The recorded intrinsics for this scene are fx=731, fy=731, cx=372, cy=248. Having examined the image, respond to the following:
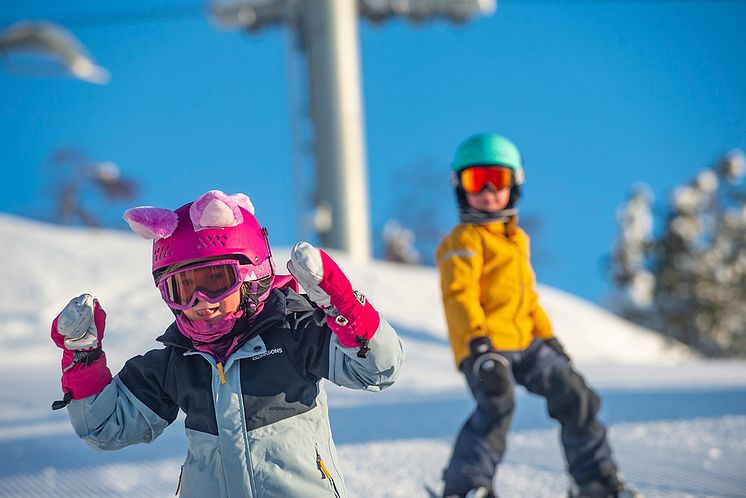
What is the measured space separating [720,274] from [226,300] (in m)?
25.5

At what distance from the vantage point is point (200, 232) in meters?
1.90

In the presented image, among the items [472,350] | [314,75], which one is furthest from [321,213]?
[472,350]

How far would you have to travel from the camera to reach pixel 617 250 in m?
28.9

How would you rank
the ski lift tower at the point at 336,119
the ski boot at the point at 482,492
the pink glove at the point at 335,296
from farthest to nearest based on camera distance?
1. the ski lift tower at the point at 336,119
2. the ski boot at the point at 482,492
3. the pink glove at the point at 335,296

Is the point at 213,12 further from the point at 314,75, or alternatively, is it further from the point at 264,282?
the point at 264,282

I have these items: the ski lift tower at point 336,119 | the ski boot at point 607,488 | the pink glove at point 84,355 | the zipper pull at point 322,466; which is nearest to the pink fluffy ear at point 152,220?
the pink glove at point 84,355

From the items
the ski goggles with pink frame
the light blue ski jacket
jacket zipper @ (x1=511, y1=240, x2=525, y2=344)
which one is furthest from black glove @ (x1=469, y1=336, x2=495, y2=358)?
the ski goggles with pink frame

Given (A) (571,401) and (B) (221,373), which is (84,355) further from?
(A) (571,401)

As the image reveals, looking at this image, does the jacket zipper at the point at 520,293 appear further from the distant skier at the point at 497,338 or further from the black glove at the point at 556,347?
the black glove at the point at 556,347

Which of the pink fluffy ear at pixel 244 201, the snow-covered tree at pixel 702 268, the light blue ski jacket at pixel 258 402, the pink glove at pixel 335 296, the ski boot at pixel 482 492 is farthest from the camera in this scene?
the snow-covered tree at pixel 702 268

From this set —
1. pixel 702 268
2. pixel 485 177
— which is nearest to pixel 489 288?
pixel 485 177

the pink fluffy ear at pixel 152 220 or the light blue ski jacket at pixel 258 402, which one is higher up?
the pink fluffy ear at pixel 152 220

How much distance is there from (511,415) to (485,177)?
0.99m

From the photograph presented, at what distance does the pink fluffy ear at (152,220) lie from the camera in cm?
190
